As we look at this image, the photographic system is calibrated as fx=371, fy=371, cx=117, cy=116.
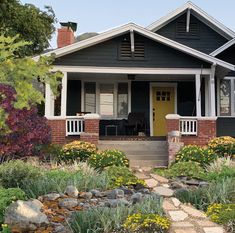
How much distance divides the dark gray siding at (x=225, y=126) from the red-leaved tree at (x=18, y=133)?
7.69 m

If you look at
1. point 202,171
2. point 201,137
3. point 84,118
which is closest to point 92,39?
point 84,118

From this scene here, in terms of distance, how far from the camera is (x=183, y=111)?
15867mm

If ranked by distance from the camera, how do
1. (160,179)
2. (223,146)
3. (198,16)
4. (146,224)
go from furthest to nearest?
1. (198,16)
2. (223,146)
3. (160,179)
4. (146,224)

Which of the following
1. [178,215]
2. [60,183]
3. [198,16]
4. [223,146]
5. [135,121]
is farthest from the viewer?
[198,16]

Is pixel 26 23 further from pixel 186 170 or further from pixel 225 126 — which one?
pixel 186 170

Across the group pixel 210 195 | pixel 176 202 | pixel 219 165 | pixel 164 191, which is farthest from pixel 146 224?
pixel 219 165

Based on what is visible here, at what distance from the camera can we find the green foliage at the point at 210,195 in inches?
247

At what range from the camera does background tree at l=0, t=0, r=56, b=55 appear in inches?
798

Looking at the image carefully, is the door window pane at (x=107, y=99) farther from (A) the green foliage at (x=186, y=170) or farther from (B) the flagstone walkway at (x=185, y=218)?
(B) the flagstone walkway at (x=185, y=218)

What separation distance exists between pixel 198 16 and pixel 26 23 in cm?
1081

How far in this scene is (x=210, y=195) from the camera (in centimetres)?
636

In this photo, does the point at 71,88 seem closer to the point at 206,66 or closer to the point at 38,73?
the point at 206,66

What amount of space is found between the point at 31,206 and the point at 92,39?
8409mm

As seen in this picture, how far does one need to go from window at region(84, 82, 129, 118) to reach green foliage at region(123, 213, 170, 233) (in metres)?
10.6
